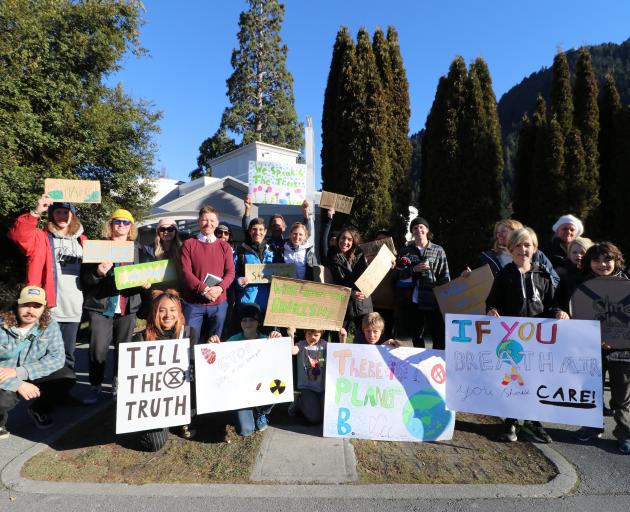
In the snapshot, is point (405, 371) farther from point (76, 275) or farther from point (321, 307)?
point (76, 275)

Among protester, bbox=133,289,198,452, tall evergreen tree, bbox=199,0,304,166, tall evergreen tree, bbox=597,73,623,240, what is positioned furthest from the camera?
tall evergreen tree, bbox=199,0,304,166

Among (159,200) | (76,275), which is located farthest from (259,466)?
(159,200)

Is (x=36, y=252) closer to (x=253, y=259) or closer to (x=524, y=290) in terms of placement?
(x=253, y=259)

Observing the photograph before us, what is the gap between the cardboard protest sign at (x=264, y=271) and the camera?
14.5ft

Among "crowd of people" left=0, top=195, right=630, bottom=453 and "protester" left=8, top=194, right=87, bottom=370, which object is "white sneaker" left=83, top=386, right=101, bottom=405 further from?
"protester" left=8, top=194, right=87, bottom=370

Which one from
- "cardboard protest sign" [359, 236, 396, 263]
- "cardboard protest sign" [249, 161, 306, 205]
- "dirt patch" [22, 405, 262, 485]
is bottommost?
"dirt patch" [22, 405, 262, 485]

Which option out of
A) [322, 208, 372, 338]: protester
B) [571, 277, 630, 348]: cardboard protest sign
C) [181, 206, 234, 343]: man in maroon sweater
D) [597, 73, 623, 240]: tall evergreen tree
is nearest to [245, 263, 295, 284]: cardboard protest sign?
[181, 206, 234, 343]: man in maroon sweater

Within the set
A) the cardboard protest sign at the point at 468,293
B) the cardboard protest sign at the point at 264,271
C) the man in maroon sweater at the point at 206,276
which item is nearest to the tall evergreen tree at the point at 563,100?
the cardboard protest sign at the point at 468,293

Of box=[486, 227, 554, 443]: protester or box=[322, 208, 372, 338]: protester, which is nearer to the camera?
box=[486, 227, 554, 443]: protester

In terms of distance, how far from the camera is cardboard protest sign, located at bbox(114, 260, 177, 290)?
164 inches

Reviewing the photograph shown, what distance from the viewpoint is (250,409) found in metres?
3.74

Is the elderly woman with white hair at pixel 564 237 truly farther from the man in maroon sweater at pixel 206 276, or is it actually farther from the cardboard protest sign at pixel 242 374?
the man in maroon sweater at pixel 206 276

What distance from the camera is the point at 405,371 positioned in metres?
3.65

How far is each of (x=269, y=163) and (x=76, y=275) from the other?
3.03 m
